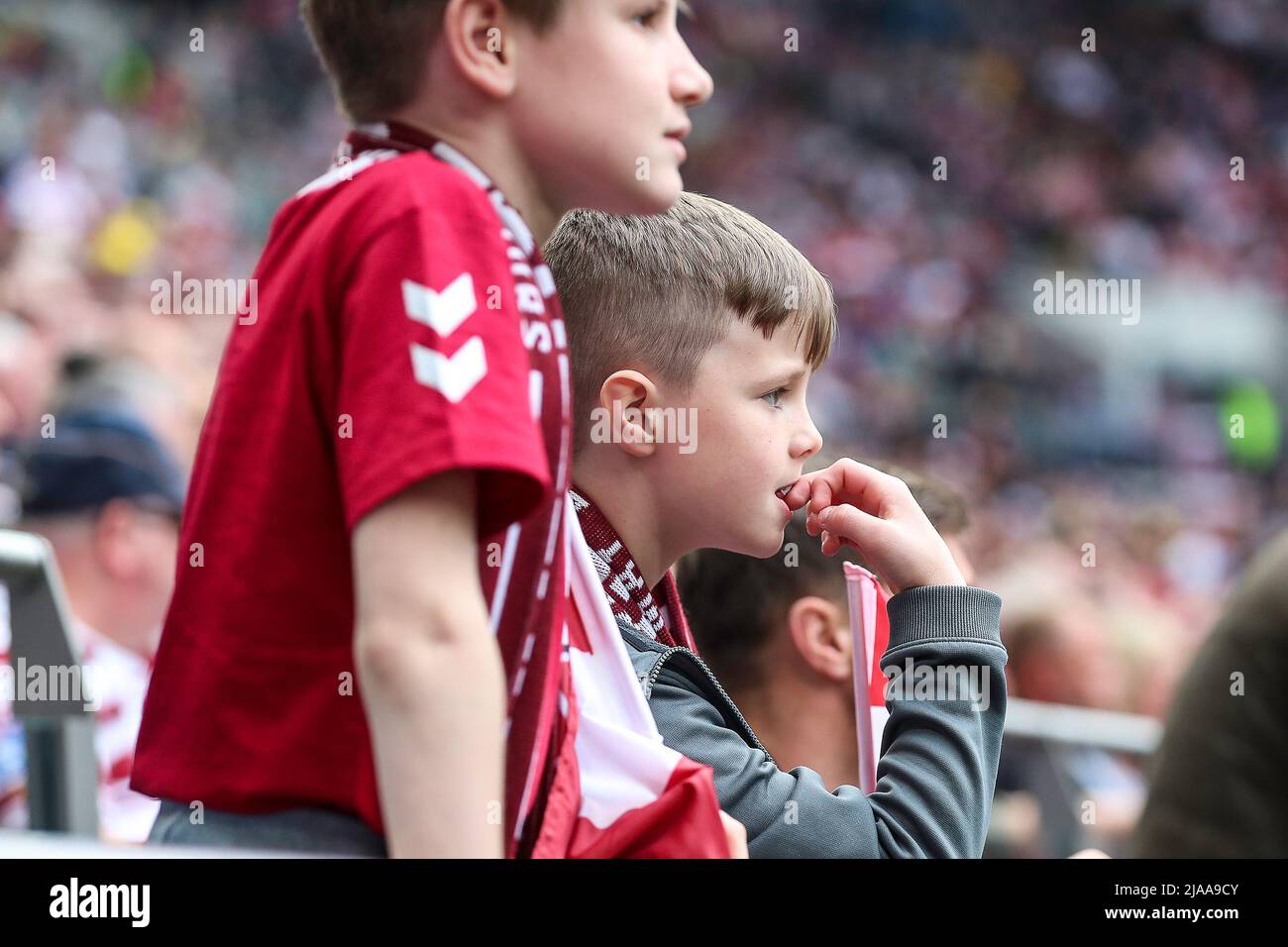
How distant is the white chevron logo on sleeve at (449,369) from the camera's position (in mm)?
744

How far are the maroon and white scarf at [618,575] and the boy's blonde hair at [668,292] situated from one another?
70 mm

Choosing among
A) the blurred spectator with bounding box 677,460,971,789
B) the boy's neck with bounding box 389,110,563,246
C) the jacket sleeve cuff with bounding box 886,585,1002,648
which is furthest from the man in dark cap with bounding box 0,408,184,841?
the boy's neck with bounding box 389,110,563,246

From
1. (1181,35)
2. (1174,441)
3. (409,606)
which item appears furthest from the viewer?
(1181,35)

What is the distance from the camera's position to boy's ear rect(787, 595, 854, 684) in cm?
168

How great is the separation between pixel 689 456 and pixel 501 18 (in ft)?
1.55

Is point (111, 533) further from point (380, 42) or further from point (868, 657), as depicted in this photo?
point (380, 42)

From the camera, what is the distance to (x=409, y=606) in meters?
0.73

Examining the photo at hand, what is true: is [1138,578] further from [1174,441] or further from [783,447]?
[783,447]

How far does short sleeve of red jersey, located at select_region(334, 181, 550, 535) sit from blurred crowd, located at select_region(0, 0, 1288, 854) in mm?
3069

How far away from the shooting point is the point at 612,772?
98cm

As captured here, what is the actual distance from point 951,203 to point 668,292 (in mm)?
7414

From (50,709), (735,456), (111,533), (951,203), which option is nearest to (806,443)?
(735,456)

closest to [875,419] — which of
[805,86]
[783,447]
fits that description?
[805,86]

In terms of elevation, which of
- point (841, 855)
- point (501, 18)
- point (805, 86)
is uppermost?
point (805, 86)
